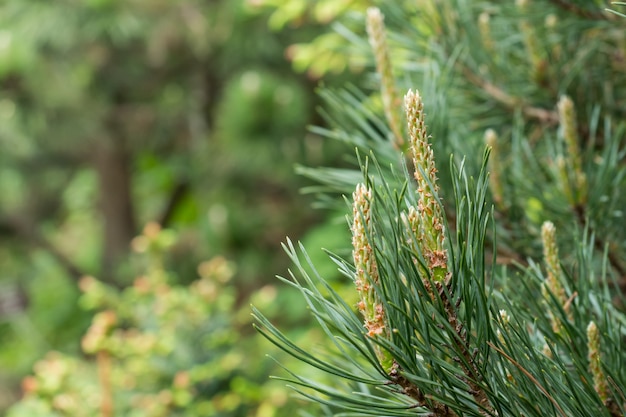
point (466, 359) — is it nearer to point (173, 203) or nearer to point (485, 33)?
point (485, 33)

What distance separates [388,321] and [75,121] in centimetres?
216

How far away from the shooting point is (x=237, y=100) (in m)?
1.64

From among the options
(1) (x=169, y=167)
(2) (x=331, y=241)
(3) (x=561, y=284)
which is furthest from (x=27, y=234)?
(3) (x=561, y=284)

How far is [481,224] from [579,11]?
0.28 metres

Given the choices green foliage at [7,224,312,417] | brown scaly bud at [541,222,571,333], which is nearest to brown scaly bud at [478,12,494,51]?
brown scaly bud at [541,222,571,333]

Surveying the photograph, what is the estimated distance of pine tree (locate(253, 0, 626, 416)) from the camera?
220mm

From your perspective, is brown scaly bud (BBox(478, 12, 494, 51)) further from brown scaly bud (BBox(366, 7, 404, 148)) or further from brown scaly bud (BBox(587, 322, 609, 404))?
brown scaly bud (BBox(587, 322, 609, 404))

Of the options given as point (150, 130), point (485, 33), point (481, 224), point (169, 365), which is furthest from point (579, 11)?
point (150, 130)

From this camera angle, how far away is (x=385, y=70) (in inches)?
14.5

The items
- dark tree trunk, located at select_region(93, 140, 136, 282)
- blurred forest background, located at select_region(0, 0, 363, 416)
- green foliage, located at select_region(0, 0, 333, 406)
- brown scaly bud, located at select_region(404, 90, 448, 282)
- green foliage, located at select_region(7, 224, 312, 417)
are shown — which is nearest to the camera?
brown scaly bud, located at select_region(404, 90, 448, 282)

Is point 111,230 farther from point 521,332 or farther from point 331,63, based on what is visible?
point 521,332

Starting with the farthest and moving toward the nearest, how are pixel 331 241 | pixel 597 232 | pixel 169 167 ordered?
pixel 169 167, pixel 331 241, pixel 597 232

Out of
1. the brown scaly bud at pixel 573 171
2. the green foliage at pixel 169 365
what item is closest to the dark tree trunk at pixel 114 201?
the green foliage at pixel 169 365

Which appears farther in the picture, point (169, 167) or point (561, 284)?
point (169, 167)
